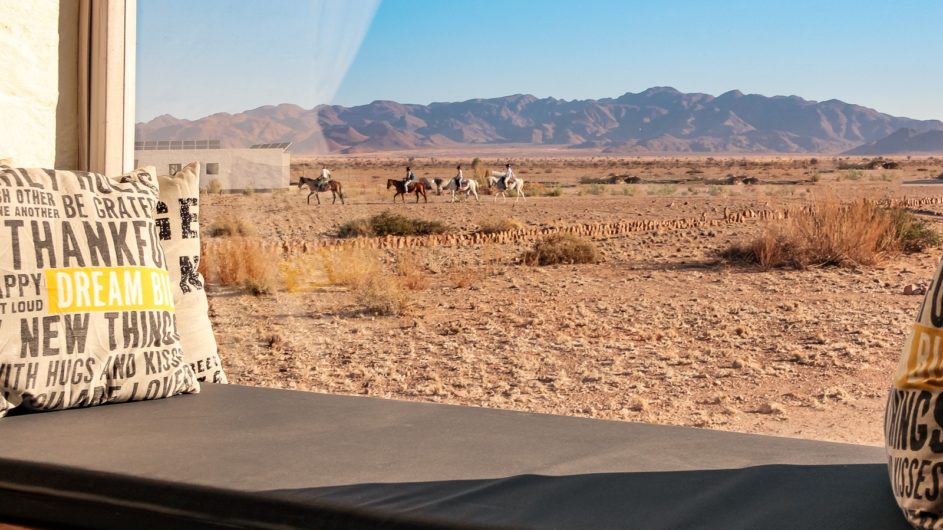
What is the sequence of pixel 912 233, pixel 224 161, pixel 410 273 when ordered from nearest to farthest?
pixel 224 161 < pixel 912 233 < pixel 410 273

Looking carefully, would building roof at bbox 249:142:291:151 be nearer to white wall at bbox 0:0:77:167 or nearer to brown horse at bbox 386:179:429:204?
white wall at bbox 0:0:77:167

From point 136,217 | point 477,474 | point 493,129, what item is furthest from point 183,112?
point 493,129

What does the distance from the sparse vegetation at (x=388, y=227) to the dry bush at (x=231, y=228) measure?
119 cm

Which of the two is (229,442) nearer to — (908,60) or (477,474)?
(477,474)

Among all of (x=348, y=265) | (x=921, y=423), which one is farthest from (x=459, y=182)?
(x=921, y=423)

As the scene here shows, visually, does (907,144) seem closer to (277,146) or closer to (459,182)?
(277,146)

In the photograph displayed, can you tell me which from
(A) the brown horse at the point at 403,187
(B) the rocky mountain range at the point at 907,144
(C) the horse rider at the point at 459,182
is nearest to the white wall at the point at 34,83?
(B) the rocky mountain range at the point at 907,144

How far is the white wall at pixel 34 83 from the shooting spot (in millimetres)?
2287

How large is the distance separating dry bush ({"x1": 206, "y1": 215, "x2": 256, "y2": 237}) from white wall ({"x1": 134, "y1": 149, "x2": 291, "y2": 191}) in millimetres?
212

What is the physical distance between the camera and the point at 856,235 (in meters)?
4.74

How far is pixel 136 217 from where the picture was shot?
1.85 meters

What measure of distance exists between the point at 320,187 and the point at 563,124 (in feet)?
6.64

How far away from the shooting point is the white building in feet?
11.8

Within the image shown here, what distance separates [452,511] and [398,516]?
0.06 metres
